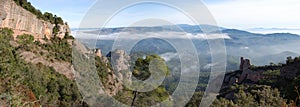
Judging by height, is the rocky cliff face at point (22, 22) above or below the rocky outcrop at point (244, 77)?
above

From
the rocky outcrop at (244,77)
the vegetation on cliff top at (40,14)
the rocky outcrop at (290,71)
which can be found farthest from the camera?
the vegetation on cliff top at (40,14)

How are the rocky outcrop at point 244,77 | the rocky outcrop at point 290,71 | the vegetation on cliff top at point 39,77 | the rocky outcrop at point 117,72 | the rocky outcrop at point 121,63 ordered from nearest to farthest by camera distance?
the vegetation on cliff top at point 39,77 → the rocky outcrop at point 290,71 → the rocky outcrop at point 244,77 → the rocky outcrop at point 117,72 → the rocky outcrop at point 121,63

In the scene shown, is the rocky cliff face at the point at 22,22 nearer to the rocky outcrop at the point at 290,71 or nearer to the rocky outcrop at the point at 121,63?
the rocky outcrop at the point at 121,63

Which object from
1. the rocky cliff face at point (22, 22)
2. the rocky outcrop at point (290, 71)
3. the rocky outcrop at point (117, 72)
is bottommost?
the rocky outcrop at point (117, 72)

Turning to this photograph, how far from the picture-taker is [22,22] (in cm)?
3488

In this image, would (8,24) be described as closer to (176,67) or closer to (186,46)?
(176,67)

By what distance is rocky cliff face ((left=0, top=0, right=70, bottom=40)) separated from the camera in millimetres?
31359

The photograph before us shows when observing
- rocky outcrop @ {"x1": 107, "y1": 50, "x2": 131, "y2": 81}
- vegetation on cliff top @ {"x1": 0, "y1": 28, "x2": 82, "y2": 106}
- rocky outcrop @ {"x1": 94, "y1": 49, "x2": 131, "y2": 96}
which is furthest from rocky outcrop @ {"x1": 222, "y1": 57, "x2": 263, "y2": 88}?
vegetation on cliff top @ {"x1": 0, "y1": 28, "x2": 82, "y2": 106}

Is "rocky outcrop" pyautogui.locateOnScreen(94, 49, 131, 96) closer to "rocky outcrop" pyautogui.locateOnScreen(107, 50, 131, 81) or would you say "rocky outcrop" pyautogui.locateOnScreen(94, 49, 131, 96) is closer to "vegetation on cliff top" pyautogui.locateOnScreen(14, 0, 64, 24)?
"rocky outcrop" pyautogui.locateOnScreen(107, 50, 131, 81)

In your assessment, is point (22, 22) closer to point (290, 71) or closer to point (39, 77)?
point (39, 77)

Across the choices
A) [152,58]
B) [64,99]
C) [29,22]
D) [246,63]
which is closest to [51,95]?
[64,99]

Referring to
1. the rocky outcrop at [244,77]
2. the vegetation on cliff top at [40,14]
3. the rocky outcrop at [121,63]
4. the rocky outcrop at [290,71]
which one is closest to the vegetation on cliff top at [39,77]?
the rocky outcrop at [121,63]

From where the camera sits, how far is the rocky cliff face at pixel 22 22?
3136 cm

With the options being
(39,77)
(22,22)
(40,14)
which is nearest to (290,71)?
(39,77)
